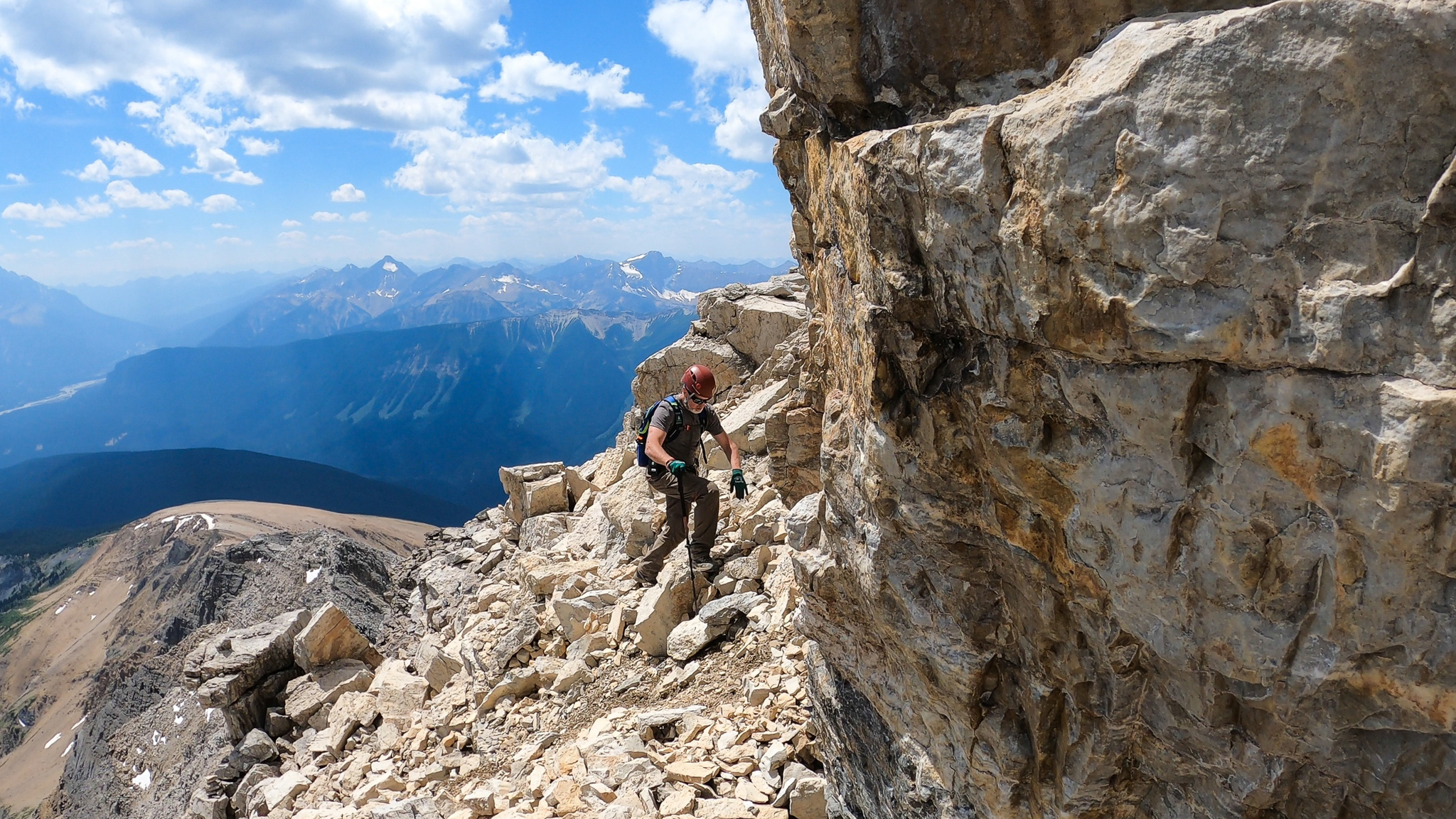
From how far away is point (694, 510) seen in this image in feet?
33.8

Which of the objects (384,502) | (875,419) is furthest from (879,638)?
(384,502)

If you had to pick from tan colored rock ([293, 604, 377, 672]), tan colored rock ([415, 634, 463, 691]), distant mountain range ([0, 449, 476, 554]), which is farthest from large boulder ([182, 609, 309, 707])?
distant mountain range ([0, 449, 476, 554])

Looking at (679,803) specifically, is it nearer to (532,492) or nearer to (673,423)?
(673,423)

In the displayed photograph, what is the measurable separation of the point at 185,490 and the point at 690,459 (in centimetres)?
10765

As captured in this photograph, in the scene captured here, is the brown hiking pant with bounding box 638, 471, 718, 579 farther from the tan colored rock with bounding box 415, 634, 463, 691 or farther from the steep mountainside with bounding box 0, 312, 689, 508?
the steep mountainside with bounding box 0, 312, 689, 508

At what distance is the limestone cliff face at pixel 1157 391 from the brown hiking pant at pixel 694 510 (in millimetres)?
5705

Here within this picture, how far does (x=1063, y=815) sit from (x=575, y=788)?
15.4ft

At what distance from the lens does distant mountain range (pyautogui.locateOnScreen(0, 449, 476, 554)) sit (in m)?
84.5

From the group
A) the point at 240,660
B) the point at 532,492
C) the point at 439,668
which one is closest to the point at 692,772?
the point at 439,668

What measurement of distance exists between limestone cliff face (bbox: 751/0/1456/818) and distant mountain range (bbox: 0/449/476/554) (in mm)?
87659

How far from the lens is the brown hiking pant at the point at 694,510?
395 inches

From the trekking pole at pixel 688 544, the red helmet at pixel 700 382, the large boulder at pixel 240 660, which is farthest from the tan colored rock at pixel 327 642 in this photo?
the red helmet at pixel 700 382

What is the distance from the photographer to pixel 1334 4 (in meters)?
2.10

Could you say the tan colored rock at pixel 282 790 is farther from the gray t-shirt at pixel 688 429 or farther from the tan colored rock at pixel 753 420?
the tan colored rock at pixel 753 420
